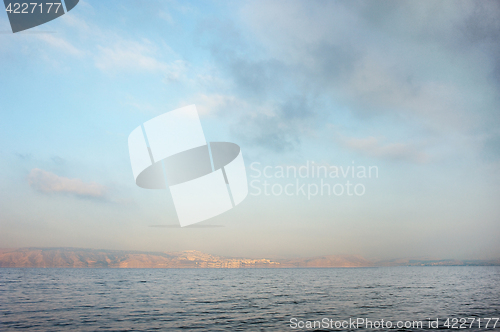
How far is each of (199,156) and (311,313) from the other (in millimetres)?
22539

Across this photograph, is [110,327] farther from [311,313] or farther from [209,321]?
[311,313]

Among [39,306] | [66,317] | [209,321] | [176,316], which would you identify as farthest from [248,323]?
[39,306]

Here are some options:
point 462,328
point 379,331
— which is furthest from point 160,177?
point 462,328

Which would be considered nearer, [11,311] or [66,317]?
[66,317]

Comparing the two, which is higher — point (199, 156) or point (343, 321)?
point (199, 156)

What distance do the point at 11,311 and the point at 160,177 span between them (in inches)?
801

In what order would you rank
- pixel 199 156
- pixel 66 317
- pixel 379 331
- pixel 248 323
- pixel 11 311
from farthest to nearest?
1. pixel 199 156
2. pixel 11 311
3. pixel 66 317
4. pixel 248 323
5. pixel 379 331

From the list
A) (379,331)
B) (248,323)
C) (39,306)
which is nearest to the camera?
(379,331)

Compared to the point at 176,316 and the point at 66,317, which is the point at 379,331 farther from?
the point at 66,317

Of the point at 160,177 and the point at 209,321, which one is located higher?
the point at 160,177

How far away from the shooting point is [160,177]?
38281mm

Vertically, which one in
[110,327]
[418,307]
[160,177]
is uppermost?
[160,177]

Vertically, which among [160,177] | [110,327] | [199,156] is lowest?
[110,327]

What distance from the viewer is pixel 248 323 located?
24.3 meters
